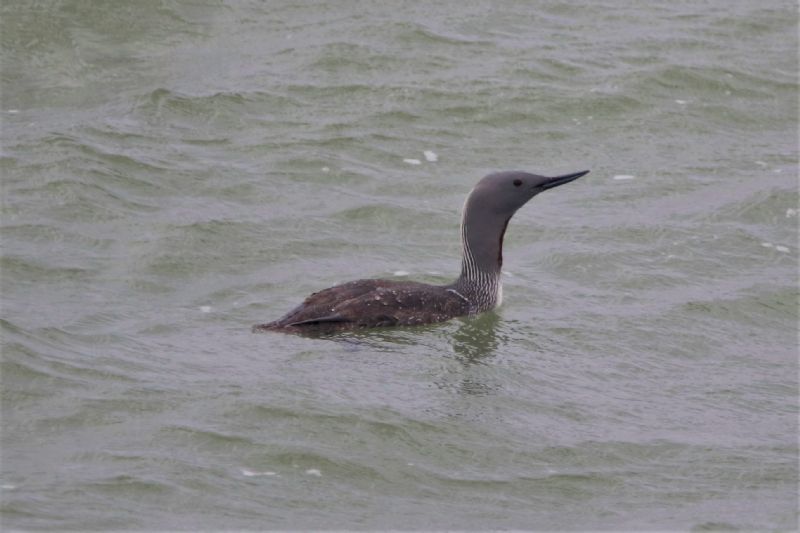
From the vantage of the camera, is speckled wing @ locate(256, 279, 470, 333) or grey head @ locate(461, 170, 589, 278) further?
grey head @ locate(461, 170, 589, 278)

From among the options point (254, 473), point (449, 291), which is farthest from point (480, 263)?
point (254, 473)

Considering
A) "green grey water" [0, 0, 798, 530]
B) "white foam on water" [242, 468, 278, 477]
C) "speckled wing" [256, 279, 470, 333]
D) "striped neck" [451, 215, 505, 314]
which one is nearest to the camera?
"white foam on water" [242, 468, 278, 477]

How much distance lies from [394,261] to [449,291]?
3.51ft

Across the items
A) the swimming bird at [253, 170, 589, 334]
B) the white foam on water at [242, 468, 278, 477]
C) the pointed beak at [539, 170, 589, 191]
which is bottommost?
the white foam on water at [242, 468, 278, 477]

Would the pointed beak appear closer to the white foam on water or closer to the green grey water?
the green grey water

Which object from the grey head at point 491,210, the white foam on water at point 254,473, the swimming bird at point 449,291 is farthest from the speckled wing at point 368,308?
the white foam on water at point 254,473

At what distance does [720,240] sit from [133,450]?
5.73 meters

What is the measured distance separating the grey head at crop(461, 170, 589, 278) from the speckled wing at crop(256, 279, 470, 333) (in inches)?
15.7

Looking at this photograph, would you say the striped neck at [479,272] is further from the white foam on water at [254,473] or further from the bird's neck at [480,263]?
the white foam on water at [254,473]

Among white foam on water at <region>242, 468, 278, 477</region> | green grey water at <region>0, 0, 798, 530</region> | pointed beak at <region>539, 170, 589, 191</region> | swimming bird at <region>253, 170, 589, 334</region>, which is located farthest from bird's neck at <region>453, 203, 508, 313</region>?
white foam on water at <region>242, 468, 278, 477</region>

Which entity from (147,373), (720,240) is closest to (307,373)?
(147,373)

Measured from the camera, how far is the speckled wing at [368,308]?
9016mm

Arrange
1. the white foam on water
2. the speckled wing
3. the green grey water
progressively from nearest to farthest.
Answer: the white foam on water → the green grey water → the speckled wing

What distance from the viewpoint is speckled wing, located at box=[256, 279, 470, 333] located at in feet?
29.6
